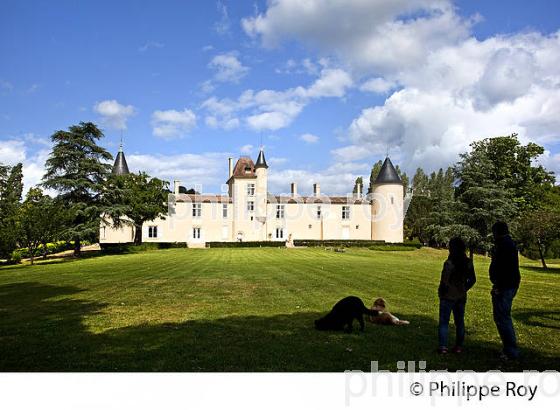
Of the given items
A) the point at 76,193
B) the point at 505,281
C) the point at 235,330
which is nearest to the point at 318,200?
the point at 76,193

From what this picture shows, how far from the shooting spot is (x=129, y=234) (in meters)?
47.3

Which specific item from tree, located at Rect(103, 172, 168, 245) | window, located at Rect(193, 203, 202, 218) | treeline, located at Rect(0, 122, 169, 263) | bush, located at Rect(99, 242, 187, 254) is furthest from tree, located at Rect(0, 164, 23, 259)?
window, located at Rect(193, 203, 202, 218)

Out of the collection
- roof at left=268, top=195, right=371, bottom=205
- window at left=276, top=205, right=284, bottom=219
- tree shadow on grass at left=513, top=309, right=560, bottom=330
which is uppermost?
roof at left=268, top=195, right=371, bottom=205

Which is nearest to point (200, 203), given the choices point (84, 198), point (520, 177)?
point (84, 198)

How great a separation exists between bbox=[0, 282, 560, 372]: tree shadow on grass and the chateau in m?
40.7

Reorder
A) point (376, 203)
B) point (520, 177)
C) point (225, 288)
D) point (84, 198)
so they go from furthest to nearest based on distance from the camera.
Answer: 1. point (376, 203)
2. point (520, 177)
3. point (84, 198)
4. point (225, 288)

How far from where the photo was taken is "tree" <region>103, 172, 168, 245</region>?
34312 mm

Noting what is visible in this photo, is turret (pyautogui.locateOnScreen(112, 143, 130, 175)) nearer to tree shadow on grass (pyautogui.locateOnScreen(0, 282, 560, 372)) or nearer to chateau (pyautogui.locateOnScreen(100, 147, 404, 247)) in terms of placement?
chateau (pyautogui.locateOnScreen(100, 147, 404, 247))

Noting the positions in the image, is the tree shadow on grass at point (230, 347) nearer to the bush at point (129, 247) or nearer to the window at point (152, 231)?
the bush at point (129, 247)

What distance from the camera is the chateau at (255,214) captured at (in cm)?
4878

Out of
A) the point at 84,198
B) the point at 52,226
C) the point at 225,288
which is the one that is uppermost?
the point at 84,198

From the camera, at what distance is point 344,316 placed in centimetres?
720
